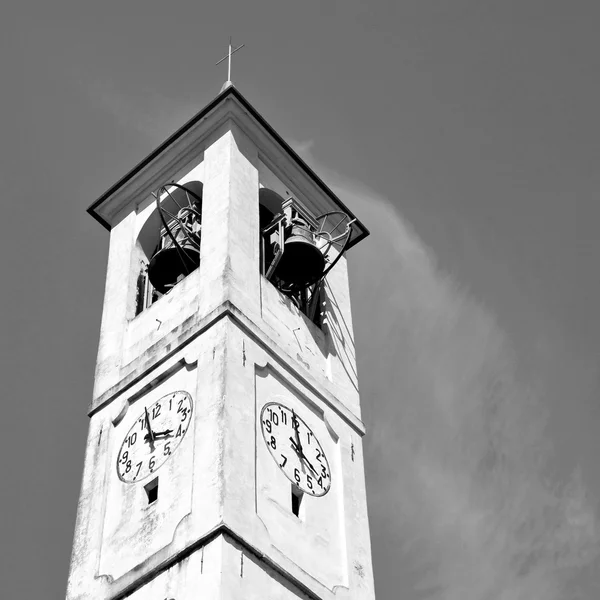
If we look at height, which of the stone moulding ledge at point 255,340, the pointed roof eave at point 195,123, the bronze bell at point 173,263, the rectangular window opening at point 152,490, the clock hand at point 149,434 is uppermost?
the pointed roof eave at point 195,123

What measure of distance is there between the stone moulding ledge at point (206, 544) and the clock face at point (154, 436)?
2564 millimetres

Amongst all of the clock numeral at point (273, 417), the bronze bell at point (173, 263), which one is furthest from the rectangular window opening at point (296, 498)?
the bronze bell at point (173, 263)

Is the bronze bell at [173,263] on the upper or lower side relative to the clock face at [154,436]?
upper

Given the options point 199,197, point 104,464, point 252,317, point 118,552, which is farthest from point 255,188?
point 118,552

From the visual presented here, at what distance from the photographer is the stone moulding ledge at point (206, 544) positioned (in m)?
26.2

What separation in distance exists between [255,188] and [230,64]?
5.66 metres

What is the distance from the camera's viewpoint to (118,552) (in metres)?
28.0

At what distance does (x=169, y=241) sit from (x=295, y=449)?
709cm

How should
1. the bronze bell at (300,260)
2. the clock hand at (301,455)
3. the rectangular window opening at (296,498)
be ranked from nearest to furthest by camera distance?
the rectangular window opening at (296,498), the clock hand at (301,455), the bronze bell at (300,260)

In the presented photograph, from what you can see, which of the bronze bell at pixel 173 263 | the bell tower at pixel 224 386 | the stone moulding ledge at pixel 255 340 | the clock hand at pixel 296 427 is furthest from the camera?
the bronze bell at pixel 173 263

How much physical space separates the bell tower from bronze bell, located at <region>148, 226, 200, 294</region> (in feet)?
0.13

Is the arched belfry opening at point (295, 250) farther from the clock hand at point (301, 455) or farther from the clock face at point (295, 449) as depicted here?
the clock hand at point (301, 455)

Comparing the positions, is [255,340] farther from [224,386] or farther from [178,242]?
[178,242]

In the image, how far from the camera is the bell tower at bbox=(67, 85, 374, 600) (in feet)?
88.9
